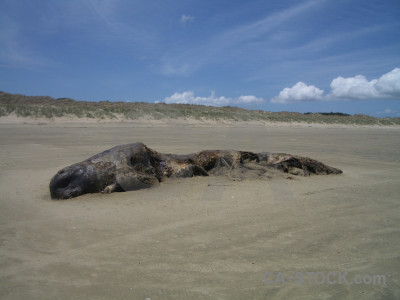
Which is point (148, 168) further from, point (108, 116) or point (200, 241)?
point (108, 116)

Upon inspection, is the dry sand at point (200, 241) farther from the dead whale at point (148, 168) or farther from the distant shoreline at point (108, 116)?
the distant shoreline at point (108, 116)

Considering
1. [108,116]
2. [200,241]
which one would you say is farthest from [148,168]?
[108,116]

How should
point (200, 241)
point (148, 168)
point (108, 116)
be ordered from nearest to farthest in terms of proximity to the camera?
point (200, 241) → point (148, 168) → point (108, 116)

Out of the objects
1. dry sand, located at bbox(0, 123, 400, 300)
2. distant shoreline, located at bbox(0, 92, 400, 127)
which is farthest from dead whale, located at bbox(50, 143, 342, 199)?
distant shoreline, located at bbox(0, 92, 400, 127)

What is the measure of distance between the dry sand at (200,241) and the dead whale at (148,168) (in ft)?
0.96

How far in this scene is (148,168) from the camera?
253 inches

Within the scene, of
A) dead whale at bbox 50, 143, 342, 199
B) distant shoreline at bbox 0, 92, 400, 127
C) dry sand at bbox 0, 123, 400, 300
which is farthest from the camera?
distant shoreline at bbox 0, 92, 400, 127

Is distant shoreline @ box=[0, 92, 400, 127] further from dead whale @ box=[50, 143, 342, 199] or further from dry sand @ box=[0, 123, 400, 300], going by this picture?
dry sand @ box=[0, 123, 400, 300]

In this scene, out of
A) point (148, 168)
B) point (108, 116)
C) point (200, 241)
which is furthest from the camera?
point (108, 116)

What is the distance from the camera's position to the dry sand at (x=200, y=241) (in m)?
2.64

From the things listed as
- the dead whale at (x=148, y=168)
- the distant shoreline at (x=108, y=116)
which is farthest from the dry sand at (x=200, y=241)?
the distant shoreline at (x=108, y=116)

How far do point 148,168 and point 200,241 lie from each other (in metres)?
3.11

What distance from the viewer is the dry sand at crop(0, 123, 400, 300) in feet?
8.66

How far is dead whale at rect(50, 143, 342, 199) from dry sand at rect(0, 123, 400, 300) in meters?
0.29
